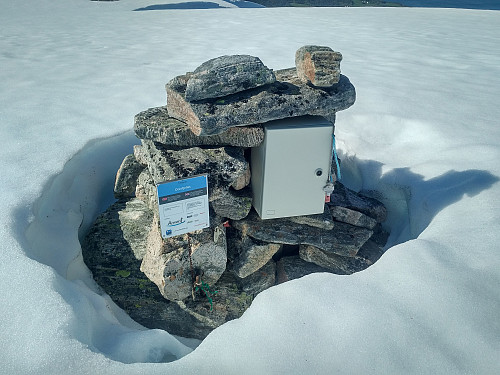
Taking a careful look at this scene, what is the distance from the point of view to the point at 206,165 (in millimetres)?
4844

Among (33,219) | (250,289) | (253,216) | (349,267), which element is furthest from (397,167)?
(33,219)

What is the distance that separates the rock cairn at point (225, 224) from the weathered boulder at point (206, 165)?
0.5 inches

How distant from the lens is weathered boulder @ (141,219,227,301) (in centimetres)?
500

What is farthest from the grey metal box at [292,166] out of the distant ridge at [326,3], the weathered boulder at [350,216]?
the distant ridge at [326,3]

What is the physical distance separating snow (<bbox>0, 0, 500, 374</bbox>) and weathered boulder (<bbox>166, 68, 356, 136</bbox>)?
193 cm

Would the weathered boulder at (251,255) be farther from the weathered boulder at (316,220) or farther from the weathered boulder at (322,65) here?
the weathered boulder at (322,65)

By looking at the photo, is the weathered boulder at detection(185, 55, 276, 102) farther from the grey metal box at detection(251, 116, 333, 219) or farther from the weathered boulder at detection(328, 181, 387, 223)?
the weathered boulder at detection(328, 181, 387, 223)

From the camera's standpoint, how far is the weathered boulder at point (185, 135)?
488cm

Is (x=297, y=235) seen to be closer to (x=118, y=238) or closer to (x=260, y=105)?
(x=260, y=105)

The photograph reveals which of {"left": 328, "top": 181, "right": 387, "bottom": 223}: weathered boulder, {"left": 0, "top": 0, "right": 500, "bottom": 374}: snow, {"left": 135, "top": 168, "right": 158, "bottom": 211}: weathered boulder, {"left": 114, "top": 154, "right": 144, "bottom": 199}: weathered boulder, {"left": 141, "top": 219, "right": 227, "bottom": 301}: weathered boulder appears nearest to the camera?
{"left": 0, "top": 0, "right": 500, "bottom": 374}: snow

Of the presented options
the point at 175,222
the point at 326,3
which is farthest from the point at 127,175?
the point at 326,3

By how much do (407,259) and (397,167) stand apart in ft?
10.1

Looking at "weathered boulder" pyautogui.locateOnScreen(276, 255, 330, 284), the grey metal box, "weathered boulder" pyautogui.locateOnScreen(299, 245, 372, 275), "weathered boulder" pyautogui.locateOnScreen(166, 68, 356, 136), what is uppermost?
"weathered boulder" pyautogui.locateOnScreen(166, 68, 356, 136)

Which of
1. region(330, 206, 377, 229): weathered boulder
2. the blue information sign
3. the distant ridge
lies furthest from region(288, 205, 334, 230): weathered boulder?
the distant ridge
